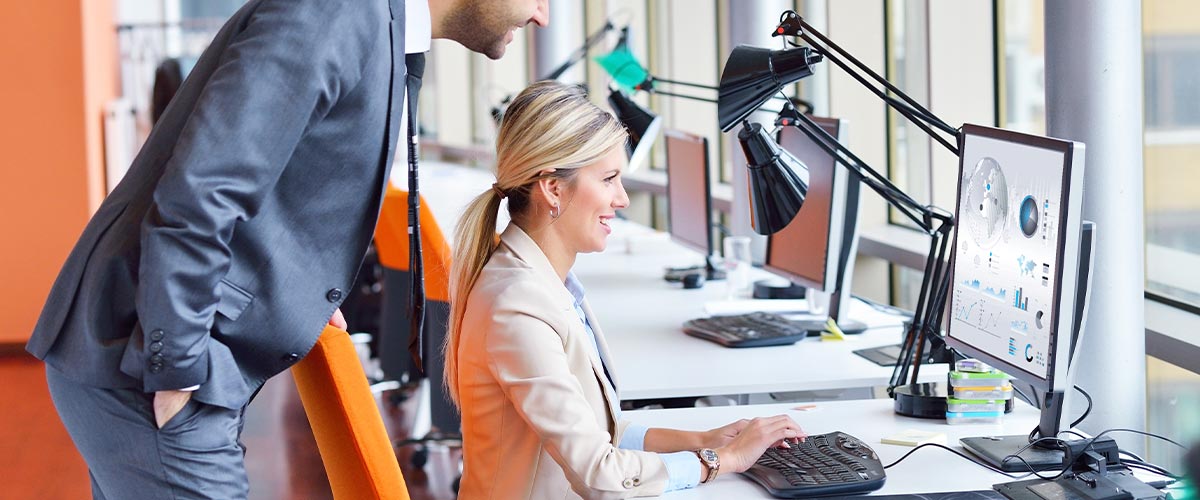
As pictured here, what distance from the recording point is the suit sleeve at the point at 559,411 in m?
1.72

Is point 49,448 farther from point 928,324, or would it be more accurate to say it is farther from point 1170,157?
point 1170,157

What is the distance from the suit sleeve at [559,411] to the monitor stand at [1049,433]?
0.51 meters

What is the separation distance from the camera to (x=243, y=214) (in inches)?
60.5

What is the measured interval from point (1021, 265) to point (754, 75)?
2.15 feet

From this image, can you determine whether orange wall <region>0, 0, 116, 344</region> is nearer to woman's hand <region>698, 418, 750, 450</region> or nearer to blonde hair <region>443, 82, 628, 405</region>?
blonde hair <region>443, 82, 628, 405</region>

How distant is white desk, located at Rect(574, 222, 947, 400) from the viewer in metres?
2.55

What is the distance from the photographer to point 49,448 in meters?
4.84

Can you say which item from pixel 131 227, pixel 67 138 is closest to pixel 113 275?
pixel 131 227

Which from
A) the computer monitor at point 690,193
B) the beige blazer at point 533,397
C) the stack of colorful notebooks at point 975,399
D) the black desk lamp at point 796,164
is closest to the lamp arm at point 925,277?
the black desk lamp at point 796,164

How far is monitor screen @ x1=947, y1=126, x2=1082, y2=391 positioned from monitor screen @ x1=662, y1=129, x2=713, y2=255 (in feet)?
6.01

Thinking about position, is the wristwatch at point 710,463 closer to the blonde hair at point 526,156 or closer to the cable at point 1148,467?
the blonde hair at point 526,156

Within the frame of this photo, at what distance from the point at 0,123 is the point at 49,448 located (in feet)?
8.69

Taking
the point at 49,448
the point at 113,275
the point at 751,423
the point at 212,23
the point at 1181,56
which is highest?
the point at 212,23

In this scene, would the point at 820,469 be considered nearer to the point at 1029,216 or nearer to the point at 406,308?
the point at 1029,216
